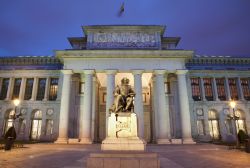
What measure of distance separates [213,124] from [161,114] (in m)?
12.3

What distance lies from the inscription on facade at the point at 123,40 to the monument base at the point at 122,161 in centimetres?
2295

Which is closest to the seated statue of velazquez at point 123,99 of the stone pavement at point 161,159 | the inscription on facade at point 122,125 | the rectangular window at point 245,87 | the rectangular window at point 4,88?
the inscription on facade at point 122,125

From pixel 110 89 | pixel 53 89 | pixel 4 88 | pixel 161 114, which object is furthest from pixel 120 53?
pixel 4 88

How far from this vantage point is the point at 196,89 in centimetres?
3319

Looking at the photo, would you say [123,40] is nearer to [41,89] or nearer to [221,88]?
[41,89]

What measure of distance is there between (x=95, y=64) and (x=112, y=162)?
848 inches

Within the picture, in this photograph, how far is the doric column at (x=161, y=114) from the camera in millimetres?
25203

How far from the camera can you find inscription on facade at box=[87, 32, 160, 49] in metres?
28.6

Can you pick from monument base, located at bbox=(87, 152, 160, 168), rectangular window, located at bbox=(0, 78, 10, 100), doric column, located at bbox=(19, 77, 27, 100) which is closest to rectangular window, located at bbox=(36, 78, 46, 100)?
doric column, located at bbox=(19, 77, 27, 100)

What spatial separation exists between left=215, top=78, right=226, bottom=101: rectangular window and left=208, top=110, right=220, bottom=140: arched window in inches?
117

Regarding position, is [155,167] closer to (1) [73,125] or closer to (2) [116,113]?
(2) [116,113]

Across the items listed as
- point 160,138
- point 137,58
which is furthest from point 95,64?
point 160,138

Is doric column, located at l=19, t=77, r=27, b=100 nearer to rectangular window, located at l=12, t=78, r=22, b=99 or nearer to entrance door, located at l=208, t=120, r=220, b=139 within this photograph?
rectangular window, located at l=12, t=78, r=22, b=99

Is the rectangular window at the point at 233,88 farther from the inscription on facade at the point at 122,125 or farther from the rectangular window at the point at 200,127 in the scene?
the inscription on facade at the point at 122,125
